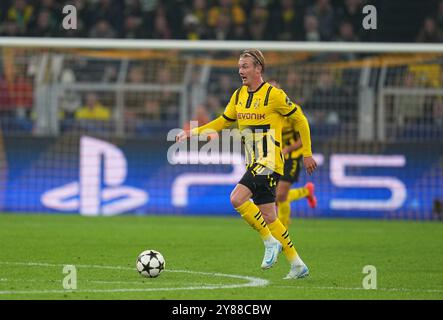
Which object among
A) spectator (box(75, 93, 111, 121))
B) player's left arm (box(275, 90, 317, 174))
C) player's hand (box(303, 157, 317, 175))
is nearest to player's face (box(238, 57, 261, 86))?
player's left arm (box(275, 90, 317, 174))

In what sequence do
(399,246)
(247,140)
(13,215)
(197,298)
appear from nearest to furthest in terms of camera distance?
1. (197,298)
2. (247,140)
3. (399,246)
4. (13,215)

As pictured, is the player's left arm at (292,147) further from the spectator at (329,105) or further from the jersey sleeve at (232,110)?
the spectator at (329,105)

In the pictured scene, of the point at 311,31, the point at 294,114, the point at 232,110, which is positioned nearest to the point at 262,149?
the point at 294,114

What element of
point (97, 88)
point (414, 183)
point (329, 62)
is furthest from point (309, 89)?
point (97, 88)

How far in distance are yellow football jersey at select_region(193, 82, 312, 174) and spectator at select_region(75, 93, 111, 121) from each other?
402 inches

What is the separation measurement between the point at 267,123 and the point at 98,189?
30.3ft

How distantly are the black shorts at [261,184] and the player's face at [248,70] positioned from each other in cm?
87

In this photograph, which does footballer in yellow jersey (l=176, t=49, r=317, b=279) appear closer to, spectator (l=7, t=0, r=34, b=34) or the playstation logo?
the playstation logo

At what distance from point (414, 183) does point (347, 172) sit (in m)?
1.24

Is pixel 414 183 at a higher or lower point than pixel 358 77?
lower

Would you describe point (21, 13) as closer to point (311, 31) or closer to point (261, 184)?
point (311, 31)

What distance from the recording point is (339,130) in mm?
20094

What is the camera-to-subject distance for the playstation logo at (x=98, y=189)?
62.3ft
